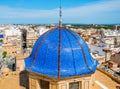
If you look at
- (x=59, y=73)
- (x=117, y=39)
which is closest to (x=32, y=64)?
(x=59, y=73)

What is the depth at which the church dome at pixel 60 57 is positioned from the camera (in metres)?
13.7

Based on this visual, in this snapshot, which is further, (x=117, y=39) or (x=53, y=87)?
(x=117, y=39)

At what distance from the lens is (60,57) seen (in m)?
13.9

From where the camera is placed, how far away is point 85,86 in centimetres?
1429

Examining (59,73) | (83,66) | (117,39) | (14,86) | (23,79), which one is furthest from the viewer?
(117,39)

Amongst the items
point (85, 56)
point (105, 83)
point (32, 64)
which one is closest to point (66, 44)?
point (85, 56)

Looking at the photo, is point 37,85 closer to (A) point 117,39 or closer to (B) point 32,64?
(B) point 32,64

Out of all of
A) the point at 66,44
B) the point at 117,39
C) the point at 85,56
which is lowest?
the point at 117,39

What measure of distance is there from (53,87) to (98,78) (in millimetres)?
6191

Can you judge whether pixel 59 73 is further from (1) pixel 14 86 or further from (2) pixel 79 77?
(1) pixel 14 86

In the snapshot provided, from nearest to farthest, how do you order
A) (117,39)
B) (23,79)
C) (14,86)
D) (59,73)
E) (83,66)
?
(59,73), (83,66), (14,86), (23,79), (117,39)

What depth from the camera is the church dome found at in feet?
44.9

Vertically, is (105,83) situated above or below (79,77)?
below

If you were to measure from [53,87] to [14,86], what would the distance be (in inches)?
176
